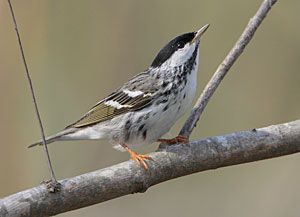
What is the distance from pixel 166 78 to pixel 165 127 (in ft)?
1.22

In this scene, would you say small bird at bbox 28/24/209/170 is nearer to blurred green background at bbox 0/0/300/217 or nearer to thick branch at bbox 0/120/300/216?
thick branch at bbox 0/120/300/216

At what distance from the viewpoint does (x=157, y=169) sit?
3.68 metres

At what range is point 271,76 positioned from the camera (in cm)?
673

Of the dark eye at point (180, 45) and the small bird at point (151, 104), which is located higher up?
the dark eye at point (180, 45)

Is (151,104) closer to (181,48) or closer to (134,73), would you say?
(181,48)

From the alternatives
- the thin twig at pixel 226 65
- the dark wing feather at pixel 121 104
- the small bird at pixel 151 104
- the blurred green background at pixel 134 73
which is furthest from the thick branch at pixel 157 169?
the blurred green background at pixel 134 73

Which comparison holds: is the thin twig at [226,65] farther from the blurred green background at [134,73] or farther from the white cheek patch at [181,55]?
the blurred green background at [134,73]

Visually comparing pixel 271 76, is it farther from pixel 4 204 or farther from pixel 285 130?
pixel 4 204

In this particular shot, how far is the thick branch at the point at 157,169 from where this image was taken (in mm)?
3158

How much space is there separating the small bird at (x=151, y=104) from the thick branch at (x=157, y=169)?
2.05ft

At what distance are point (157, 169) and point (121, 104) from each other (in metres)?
1.30

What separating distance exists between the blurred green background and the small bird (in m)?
1.40

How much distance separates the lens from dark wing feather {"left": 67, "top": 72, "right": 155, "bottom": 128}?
472 cm

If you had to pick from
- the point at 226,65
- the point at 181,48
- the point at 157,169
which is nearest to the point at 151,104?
the point at 181,48
